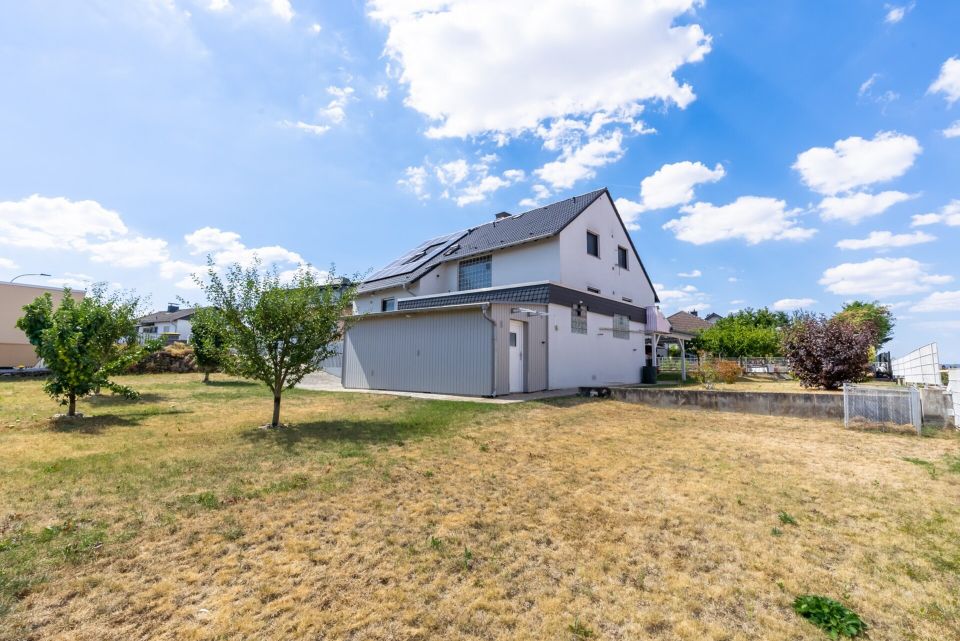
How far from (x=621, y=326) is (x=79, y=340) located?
19838mm

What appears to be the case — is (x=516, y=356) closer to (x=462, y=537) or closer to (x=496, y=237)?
(x=496, y=237)

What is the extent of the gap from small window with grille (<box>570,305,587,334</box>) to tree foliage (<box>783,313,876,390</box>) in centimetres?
869

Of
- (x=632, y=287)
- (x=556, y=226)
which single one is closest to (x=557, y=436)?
(x=556, y=226)

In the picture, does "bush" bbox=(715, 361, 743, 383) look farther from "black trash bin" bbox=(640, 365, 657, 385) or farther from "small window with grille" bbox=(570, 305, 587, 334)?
"small window with grille" bbox=(570, 305, 587, 334)

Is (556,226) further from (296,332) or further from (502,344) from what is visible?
(296,332)

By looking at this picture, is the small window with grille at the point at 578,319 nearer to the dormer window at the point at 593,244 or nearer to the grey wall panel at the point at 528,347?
the grey wall panel at the point at 528,347

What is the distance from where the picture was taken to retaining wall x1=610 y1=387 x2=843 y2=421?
10359mm

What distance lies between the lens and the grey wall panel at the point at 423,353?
13.2 meters

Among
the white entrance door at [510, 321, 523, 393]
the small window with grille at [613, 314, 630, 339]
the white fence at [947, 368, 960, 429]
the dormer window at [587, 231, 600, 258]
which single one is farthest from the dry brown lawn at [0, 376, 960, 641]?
the dormer window at [587, 231, 600, 258]

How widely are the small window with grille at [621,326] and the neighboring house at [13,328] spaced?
91.9 ft

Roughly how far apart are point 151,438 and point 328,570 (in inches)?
241

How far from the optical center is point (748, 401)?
1148cm

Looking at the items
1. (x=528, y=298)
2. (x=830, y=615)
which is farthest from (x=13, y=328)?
(x=830, y=615)

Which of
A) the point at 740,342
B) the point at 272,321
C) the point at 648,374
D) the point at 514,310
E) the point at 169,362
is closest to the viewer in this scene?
the point at 272,321
